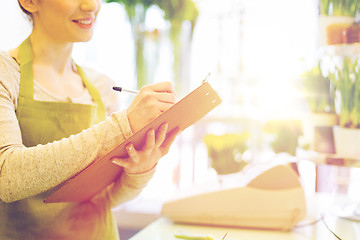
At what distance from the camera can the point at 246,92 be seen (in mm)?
2736

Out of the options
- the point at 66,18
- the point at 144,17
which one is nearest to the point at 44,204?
the point at 66,18

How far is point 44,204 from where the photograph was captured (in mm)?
976

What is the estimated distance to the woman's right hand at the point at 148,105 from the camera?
0.80 m

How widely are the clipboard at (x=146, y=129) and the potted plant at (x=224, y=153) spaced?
669 millimetres

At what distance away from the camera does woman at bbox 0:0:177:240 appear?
31.5 inches

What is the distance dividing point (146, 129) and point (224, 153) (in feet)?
2.72

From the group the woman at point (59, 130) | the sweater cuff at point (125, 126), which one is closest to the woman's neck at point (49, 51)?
the woman at point (59, 130)

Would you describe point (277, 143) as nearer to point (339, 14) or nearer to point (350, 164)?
point (350, 164)

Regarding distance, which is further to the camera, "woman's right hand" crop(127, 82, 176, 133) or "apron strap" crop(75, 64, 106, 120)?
"apron strap" crop(75, 64, 106, 120)

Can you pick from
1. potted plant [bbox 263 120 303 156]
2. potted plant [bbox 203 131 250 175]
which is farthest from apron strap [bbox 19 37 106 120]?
potted plant [bbox 263 120 303 156]

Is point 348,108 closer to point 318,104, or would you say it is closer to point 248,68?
point 318,104

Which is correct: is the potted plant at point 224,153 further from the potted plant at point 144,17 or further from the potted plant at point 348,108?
the potted plant at point 144,17

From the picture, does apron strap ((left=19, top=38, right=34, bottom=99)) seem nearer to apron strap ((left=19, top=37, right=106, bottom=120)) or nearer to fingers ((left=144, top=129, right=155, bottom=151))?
apron strap ((left=19, top=37, right=106, bottom=120))

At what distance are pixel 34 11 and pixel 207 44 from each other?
210 cm
